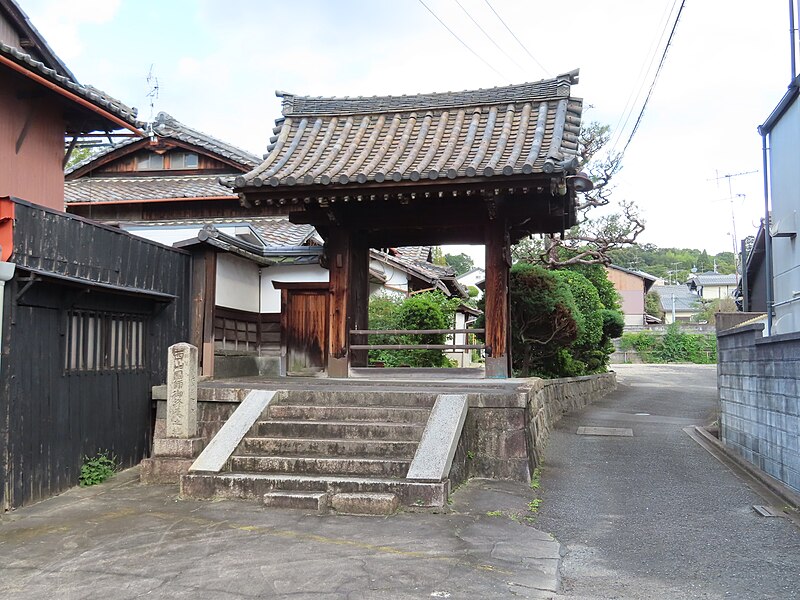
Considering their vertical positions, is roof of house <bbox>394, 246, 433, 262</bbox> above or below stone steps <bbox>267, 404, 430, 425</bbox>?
above

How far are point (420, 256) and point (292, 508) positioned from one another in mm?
25291

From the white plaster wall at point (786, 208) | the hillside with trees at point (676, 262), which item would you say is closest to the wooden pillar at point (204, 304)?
the white plaster wall at point (786, 208)

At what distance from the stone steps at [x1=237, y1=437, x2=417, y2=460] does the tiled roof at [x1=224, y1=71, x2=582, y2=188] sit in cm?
412

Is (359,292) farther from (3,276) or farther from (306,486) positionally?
(3,276)

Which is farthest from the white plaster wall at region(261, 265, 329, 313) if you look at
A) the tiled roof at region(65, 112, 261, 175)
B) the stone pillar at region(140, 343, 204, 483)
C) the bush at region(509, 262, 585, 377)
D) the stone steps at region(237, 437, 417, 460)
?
the tiled roof at region(65, 112, 261, 175)

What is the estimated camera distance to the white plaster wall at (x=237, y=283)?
40.8 feet

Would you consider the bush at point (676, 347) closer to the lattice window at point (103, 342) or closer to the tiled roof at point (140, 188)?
the tiled roof at point (140, 188)

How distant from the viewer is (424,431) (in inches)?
327

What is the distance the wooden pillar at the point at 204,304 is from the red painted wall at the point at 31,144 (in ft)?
10.9

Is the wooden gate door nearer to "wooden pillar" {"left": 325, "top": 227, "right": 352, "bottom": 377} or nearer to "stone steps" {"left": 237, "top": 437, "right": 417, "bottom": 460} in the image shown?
"wooden pillar" {"left": 325, "top": 227, "right": 352, "bottom": 377}

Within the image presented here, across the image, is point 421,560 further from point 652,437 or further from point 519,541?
point 652,437

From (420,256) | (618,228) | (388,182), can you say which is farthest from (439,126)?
(618,228)

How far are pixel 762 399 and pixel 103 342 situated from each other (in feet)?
31.7

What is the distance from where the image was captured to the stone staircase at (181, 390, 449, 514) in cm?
727
